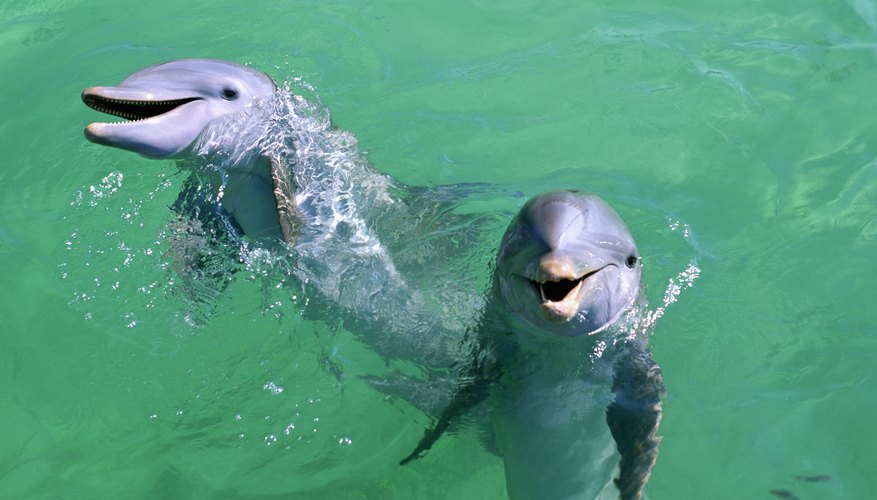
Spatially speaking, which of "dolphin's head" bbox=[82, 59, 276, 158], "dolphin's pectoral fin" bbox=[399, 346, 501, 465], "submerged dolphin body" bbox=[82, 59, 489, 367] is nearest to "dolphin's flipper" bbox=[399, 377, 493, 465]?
"dolphin's pectoral fin" bbox=[399, 346, 501, 465]

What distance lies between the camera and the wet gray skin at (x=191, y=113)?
5426 mm

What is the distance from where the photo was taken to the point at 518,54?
336 inches

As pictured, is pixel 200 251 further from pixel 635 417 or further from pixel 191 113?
pixel 635 417

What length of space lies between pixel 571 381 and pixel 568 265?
1067 mm

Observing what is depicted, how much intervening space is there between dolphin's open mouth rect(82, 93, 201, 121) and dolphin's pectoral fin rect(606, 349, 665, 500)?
9.53 feet

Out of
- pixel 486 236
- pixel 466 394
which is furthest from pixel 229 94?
pixel 466 394

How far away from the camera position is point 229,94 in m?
5.95

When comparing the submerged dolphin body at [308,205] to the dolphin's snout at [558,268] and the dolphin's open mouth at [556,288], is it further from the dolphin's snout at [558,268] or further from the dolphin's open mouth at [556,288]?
the dolphin's snout at [558,268]

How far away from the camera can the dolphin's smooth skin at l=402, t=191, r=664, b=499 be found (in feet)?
15.4

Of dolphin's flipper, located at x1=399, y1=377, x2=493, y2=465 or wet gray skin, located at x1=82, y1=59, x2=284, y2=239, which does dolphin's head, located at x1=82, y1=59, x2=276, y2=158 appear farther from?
dolphin's flipper, located at x1=399, y1=377, x2=493, y2=465

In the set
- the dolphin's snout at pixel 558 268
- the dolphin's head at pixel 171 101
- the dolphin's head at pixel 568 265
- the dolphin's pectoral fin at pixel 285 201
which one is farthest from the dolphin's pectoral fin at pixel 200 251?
the dolphin's snout at pixel 558 268

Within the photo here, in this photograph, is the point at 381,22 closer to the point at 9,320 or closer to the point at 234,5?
the point at 234,5

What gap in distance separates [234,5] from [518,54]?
104 inches

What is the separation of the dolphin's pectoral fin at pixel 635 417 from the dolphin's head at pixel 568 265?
39 centimetres
